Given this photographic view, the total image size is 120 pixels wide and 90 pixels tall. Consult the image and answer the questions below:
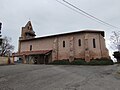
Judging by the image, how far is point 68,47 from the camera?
33938 mm

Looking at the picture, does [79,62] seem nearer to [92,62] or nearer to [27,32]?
[92,62]

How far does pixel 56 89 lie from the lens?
283 inches

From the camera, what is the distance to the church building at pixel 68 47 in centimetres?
3182

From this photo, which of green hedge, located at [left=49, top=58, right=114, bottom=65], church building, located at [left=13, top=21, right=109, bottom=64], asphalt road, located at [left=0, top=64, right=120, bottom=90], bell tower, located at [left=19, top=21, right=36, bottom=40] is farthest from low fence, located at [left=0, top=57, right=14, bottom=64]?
asphalt road, located at [left=0, top=64, right=120, bottom=90]

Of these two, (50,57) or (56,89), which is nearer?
(56,89)

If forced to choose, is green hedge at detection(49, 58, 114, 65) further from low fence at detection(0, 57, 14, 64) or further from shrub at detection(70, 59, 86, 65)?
low fence at detection(0, 57, 14, 64)

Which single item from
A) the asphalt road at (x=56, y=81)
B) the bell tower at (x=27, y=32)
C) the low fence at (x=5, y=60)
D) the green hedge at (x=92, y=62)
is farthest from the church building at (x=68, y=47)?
the asphalt road at (x=56, y=81)

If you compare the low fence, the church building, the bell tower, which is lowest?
the low fence

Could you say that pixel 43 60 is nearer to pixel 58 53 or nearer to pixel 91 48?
pixel 58 53

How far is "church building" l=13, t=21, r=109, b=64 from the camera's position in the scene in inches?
1253

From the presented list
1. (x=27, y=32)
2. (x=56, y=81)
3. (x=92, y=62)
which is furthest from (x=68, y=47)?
(x=56, y=81)

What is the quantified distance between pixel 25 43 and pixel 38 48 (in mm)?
5735

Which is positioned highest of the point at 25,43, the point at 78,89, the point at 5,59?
the point at 25,43

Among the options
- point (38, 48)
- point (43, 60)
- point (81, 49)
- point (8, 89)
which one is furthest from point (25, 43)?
point (8, 89)
